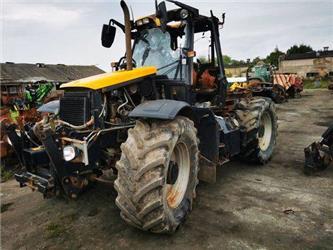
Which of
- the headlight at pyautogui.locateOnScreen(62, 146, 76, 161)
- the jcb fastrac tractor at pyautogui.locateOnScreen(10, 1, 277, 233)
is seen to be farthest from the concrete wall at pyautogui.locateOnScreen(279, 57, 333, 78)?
the headlight at pyautogui.locateOnScreen(62, 146, 76, 161)

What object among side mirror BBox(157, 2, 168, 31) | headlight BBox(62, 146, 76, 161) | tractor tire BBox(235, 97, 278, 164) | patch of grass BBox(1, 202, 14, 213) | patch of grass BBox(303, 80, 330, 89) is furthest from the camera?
patch of grass BBox(303, 80, 330, 89)

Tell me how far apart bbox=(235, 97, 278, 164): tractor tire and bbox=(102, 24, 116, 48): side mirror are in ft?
8.92

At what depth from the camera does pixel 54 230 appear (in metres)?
4.04

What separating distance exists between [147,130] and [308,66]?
5485 centimetres

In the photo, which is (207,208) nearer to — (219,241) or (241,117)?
(219,241)

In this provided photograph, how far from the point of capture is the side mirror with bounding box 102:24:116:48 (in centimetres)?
511

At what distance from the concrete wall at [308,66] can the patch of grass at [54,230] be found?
5150 centimetres

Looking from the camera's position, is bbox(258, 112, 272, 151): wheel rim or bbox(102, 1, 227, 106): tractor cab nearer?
bbox(102, 1, 227, 106): tractor cab

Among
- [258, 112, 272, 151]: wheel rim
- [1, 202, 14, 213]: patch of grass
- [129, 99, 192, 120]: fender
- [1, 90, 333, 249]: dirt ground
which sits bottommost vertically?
[1, 202, 14, 213]: patch of grass

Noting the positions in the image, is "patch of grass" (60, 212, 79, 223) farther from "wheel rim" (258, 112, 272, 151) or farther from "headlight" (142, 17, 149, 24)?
"wheel rim" (258, 112, 272, 151)

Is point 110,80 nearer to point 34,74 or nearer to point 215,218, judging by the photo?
point 215,218

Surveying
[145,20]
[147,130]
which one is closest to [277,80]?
[145,20]

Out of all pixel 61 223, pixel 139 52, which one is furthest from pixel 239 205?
pixel 139 52

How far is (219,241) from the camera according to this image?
356cm
